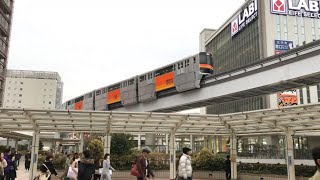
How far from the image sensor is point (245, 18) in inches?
2849

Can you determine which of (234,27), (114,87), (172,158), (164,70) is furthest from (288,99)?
(172,158)

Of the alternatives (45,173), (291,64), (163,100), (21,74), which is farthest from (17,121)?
(21,74)

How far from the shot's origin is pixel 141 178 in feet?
29.9

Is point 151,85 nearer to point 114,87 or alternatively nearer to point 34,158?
Result: point 114,87

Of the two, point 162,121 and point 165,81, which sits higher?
point 165,81

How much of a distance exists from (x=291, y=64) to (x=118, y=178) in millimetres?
14155

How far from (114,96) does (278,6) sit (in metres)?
41.5

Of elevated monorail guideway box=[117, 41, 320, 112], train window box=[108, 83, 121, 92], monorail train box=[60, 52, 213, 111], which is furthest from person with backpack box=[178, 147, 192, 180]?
train window box=[108, 83, 121, 92]

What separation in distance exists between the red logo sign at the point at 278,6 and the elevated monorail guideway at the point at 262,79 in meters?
38.9

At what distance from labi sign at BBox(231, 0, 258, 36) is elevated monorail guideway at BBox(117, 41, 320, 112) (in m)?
37.9

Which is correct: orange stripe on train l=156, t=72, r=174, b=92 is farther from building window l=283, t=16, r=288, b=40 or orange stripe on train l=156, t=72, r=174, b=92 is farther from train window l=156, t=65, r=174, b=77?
building window l=283, t=16, r=288, b=40

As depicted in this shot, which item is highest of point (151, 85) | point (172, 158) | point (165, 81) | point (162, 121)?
point (165, 81)

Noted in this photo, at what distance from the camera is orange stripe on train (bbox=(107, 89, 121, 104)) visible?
4288cm

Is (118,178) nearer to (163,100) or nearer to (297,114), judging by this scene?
(297,114)
